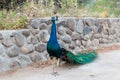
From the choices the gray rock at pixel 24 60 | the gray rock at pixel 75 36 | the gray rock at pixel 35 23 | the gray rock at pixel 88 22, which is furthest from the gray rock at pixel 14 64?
the gray rock at pixel 88 22

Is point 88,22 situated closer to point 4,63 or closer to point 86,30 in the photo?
point 86,30

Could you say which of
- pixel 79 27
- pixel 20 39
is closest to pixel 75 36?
pixel 79 27

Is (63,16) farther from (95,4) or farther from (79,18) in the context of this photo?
(95,4)

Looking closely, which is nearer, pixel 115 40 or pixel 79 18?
pixel 79 18

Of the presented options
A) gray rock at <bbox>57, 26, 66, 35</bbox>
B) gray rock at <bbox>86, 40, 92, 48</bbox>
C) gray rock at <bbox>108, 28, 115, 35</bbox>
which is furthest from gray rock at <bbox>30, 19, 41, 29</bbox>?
gray rock at <bbox>108, 28, 115, 35</bbox>

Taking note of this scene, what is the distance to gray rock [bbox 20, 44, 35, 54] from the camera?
7.90 meters

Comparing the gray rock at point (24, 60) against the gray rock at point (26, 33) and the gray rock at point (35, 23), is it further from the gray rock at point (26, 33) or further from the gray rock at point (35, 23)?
the gray rock at point (35, 23)

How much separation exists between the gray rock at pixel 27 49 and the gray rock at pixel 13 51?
0.45 feet

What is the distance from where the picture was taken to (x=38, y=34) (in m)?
8.42

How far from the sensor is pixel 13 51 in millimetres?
7645

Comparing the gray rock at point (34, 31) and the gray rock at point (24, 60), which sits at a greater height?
the gray rock at point (34, 31)

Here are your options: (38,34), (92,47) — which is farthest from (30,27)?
(92,47)

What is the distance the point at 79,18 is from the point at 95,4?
4.30 metres

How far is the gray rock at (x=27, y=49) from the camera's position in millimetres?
7902
